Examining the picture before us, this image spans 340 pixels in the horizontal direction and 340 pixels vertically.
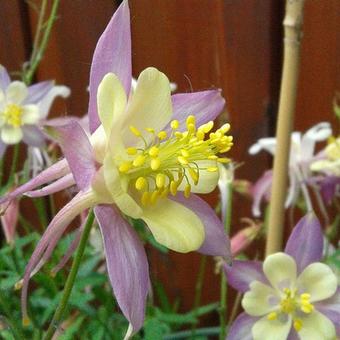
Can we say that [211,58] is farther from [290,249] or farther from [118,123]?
[118,123]

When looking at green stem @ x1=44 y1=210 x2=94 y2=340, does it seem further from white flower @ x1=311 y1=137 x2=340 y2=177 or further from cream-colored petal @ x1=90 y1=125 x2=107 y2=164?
white flower @ x1=311 y1=137 x2=340 y2=177

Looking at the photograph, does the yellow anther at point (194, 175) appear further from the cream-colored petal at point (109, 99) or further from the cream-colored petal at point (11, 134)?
the cream-colored petal at point (11, 134)

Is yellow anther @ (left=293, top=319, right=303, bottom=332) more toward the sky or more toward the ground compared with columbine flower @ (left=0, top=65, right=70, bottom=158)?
more toward the ground

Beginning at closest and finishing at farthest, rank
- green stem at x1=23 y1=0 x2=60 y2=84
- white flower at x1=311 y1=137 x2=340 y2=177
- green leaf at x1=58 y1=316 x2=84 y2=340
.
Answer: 1. green leaf at x1=58 y1=316 x2=84 y2=340
2. green stem at x1=23 y1=0 x2=60 y2=84
3. white flower at x1=311 y1=137 x2=340 y2=177

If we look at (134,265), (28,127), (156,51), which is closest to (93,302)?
(28,127)

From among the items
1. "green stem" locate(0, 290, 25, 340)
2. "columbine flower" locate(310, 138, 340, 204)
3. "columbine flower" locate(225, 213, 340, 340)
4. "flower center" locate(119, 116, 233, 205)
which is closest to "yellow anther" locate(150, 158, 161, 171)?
"flower center" locate(119, 116, 233, 205)

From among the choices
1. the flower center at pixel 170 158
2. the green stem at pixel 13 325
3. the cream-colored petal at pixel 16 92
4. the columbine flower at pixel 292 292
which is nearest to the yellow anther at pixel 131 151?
the flower center at pixel 170 158
